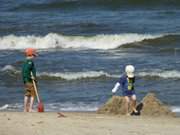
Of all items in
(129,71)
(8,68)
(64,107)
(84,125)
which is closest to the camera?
(84,125)

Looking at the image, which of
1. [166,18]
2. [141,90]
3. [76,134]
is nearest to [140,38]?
[166,18]

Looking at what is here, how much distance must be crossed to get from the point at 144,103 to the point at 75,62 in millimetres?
8970

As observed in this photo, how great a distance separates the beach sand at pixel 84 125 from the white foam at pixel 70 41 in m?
14.4

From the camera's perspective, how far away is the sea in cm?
2050

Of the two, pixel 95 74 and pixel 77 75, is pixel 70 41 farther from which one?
pixel 95 74

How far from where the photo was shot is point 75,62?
2525 cm

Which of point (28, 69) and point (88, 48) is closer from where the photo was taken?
point (28, 69)

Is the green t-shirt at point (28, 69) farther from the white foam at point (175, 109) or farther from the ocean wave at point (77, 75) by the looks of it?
the ocean wave at point (77, 75)

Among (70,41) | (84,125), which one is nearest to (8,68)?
(70,41)

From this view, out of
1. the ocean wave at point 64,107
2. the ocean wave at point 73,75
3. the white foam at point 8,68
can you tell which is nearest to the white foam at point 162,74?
the ocean wave at point 73,75

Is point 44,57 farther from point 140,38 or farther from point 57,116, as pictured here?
point 57,116

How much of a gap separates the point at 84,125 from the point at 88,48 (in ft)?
49.7

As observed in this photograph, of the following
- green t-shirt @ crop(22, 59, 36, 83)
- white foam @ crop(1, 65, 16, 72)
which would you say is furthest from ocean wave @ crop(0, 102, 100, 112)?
white foam @ crop(1, 65, 16, 72)

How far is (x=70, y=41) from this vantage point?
30.6 meters
